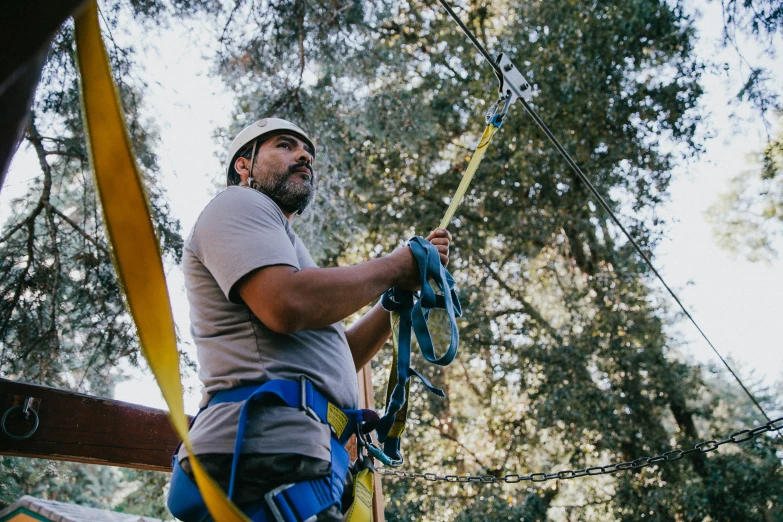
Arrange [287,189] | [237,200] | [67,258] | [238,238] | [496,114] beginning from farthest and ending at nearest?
[67,258] → [496,114] → [287,189] → [237,200] → [238,238]

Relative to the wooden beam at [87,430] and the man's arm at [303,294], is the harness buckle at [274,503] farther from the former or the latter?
the wooden beam at [87,430]

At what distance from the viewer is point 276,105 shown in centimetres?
573

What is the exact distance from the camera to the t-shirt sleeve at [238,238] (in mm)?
1193

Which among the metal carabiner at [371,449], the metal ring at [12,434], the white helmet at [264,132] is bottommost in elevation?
the metal ring at [12,434]

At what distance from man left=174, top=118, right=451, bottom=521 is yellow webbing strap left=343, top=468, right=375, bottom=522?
0.21 ft

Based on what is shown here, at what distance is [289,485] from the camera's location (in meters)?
1.11

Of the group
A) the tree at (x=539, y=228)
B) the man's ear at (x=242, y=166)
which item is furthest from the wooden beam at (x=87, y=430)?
the tree at (x=539, y=228)

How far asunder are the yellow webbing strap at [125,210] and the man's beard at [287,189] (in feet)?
3.05

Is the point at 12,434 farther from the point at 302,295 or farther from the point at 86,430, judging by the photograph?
the point at 302,295

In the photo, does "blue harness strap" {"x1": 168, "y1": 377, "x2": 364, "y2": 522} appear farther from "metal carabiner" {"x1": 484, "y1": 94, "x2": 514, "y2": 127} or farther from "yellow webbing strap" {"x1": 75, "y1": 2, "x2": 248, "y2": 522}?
"metal carabiner" {"x1": 484, "y1": 94, "x2": 514, "y2": 127}

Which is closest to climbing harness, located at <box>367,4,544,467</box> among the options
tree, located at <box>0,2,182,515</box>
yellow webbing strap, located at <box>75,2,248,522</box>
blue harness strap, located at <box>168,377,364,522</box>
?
blue harness strap, located at <box>168,377,364,522</box>

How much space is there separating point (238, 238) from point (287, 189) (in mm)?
473

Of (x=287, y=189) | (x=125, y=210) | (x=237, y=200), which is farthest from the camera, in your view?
(x=287, y=189)

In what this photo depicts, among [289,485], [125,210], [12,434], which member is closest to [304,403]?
[289,485]
